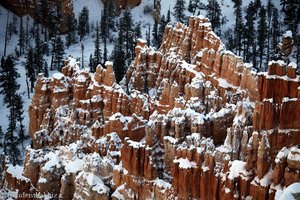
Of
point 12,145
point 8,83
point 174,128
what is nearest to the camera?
point 174,128

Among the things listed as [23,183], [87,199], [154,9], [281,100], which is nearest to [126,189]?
[87,199]

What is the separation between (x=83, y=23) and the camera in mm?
102188

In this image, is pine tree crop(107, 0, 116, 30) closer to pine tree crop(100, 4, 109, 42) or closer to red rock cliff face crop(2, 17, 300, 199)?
pine tree crop(100, 4, 109, 42)

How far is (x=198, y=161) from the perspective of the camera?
37.5 metres

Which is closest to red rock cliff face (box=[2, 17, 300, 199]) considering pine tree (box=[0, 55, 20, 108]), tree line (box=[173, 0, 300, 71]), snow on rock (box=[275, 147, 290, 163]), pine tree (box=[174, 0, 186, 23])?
snow on rock (box=[275, 147, 290, 163])

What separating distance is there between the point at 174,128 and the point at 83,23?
61.3 metres

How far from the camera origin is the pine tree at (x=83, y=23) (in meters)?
102

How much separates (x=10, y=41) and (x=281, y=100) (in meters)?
77.0

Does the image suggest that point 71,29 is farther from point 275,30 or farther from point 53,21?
point 275,30

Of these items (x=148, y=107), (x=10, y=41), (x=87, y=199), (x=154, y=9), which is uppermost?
(x=154, y=9)

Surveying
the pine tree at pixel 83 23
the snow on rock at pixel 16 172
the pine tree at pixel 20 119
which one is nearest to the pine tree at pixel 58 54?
the pine tree at pixel 83 23

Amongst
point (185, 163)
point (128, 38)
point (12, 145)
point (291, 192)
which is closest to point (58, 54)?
point (128, 38)

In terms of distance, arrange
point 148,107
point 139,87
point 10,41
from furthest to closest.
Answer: point 10,41
point 139,87
point 148,107

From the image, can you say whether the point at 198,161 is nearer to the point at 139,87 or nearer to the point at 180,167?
the point at 180,167
